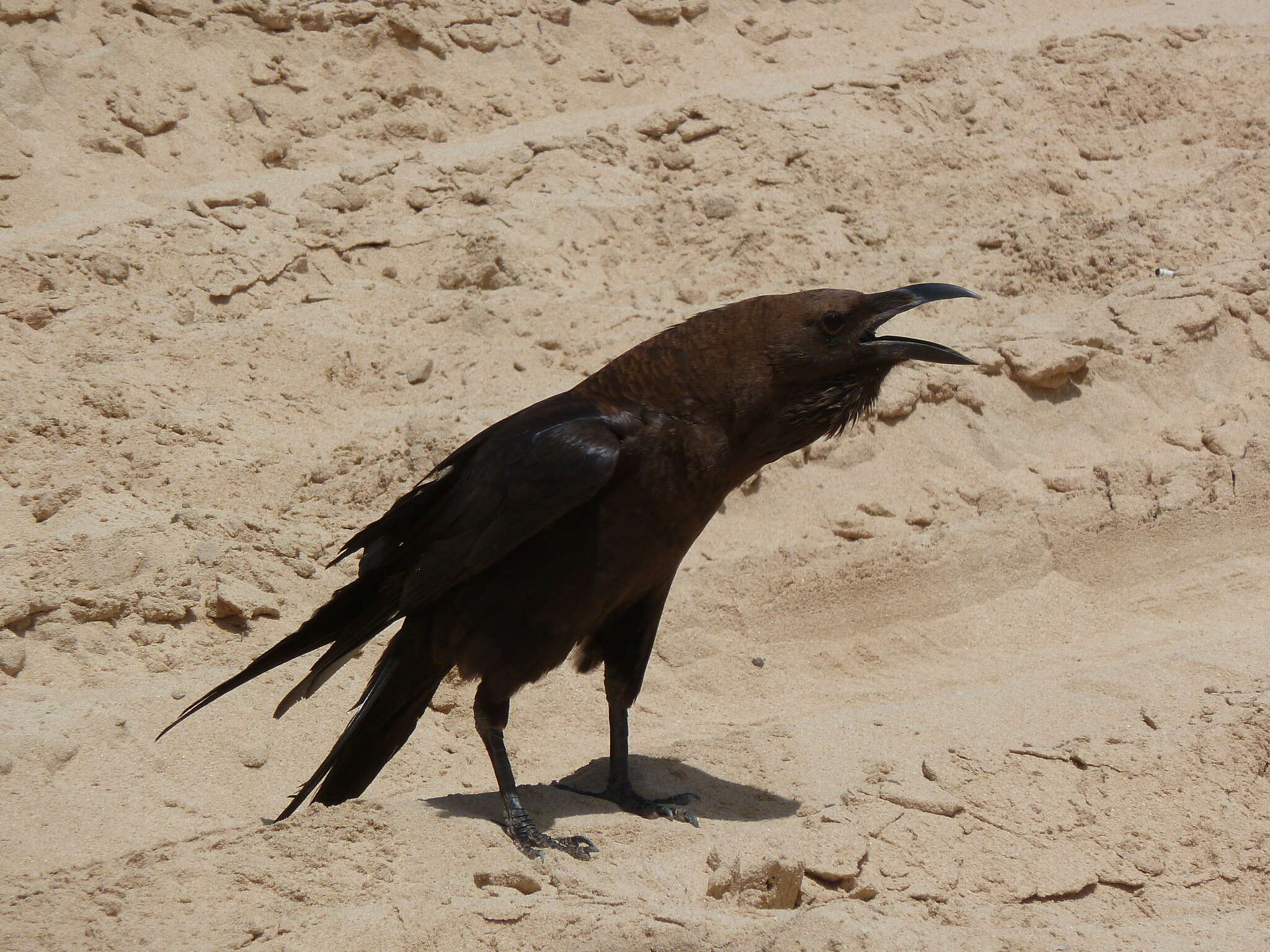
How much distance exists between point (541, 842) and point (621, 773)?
1.88 feet

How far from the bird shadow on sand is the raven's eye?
4.72ft

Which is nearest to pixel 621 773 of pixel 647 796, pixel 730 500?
pixel 647 796

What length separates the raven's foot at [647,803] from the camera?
381 centimetres

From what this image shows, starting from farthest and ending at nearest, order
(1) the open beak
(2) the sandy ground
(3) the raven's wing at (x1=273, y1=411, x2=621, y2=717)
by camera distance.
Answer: (1) the open beak < (3) the raven's wing at (x1=273, y1=411, x2=621, y2=717) < (2) the sandy ground

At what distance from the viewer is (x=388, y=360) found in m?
6.15

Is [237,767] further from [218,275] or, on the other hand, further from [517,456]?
[218,275]

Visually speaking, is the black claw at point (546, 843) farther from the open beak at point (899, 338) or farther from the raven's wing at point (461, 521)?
the open beak at point (899, 338)

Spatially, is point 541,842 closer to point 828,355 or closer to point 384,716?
point 384,716

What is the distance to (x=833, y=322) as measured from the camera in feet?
12.5

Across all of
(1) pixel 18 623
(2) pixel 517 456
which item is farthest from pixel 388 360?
(2) pixel 517 456

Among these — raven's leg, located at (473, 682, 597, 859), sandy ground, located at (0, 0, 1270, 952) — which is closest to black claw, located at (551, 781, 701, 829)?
sandy ground, located at (0, 0, 1270, 952)

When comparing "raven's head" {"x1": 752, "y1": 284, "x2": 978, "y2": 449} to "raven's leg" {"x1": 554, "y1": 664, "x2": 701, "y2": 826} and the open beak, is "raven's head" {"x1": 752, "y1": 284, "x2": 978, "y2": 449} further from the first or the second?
"raven's leg" {"x1": 554, "y1": 664, "x2": 701, "y2": 826}

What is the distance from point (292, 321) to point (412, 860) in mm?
3643

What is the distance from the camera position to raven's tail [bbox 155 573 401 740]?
13.1ft
